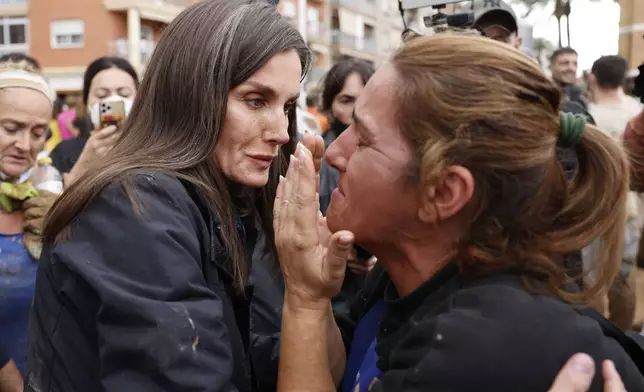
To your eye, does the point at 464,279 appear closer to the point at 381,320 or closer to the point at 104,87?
the point at 381,320

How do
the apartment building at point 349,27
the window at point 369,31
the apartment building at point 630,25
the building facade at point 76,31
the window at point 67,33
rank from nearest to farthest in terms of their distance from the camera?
the apartment building at point 630,25 < the building facade at point 76,31 < the window at point 67,33 < the apartment building at point 349,27 < the window at point 369,31

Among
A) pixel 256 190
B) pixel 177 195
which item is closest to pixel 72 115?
pixel 256 190

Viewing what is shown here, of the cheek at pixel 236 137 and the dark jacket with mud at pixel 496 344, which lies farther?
the cheek at pixel 236 137

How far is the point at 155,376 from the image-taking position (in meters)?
1.38

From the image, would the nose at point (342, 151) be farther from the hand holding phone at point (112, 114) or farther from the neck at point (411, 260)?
the hand holding phone at point (112, 114)

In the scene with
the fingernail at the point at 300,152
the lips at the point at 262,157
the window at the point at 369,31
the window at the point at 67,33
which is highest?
the window at the point at 369,31

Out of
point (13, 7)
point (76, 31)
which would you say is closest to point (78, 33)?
point (76, 31)

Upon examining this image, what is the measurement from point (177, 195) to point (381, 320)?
0.56 meters

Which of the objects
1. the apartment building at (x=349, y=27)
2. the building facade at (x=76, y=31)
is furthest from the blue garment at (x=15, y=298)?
the apartment building at (x=349, y=27)

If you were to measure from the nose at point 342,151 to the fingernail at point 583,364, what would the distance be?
66 centimetres

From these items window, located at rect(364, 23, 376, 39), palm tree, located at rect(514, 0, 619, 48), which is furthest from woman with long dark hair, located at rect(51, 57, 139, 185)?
window, located at rect(364, 23, 376, 39)

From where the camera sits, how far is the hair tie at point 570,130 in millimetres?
1505

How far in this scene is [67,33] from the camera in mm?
28125

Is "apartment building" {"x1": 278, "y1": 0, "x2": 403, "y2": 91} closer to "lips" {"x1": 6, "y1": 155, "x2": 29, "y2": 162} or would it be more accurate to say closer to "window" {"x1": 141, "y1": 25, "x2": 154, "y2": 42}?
"window" {"x1": 141, "y1": 25, "x2": 154, "y2": 42}
